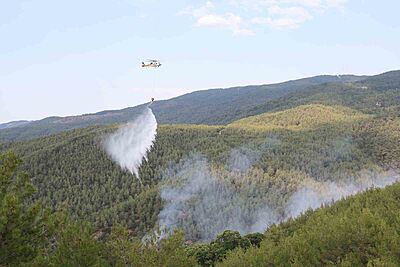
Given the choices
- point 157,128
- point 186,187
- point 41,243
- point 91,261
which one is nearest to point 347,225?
point 91,261

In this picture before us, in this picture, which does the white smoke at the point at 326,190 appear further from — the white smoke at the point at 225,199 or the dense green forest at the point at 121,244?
the dense green forest at the point at 121,244

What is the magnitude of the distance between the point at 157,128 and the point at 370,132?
85.8m

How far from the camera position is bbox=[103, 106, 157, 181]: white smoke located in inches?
5418

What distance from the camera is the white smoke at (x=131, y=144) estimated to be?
137625 millimetres

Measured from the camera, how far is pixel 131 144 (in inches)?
6004

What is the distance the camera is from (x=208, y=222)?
3962 inches

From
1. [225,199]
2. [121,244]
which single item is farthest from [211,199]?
[121,244]

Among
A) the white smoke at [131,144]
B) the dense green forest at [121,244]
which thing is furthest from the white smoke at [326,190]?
the dense green forest at [121,244]

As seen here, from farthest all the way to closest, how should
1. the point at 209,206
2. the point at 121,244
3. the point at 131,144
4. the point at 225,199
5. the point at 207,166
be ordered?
the point at 131,144
the point at 207,166
the point at 225,199
the point at 209,206
the point at 121,244

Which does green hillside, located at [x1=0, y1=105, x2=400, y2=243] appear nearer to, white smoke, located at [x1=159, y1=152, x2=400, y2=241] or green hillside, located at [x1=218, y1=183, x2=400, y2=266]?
white smoke, located at [x1=159, y1=152, x2=400, y2=241]

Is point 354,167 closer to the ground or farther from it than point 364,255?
closer to the ground

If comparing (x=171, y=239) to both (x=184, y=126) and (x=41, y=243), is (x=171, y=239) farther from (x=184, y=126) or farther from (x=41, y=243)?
(x=184, y=126)

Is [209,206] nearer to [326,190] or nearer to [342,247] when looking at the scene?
[326,190]

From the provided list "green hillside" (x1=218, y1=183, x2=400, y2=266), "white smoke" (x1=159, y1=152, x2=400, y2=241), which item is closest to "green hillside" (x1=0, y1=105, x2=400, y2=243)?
"white smoke" (x1=159, y1=152, x2=400, y2=241)
